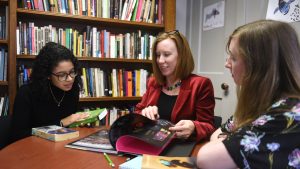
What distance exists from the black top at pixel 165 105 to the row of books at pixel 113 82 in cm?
108

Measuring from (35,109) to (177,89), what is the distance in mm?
920

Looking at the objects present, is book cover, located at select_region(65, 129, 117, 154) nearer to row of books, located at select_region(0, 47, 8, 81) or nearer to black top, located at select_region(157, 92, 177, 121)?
black top, located at select_region(157, 92, 177, 121)

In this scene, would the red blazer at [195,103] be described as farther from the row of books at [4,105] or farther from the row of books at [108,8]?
the row of books at [4,105]

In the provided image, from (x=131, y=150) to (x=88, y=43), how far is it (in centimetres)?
165

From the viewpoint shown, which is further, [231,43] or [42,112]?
[42,112]

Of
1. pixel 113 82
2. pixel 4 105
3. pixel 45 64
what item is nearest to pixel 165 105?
pixel 45 64

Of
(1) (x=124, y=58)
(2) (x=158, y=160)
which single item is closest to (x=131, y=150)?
(2) (x=158, y=160)

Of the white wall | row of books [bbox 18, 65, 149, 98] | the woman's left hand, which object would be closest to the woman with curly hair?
row of books [bbox 18, 65, 149, 98]

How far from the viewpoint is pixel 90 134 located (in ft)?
4.30

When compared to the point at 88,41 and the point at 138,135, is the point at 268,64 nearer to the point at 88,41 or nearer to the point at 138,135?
the point at 138,135

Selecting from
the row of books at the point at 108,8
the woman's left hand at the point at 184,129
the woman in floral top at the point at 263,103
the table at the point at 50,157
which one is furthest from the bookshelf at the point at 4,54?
the woman in floral top at the point at 263,103

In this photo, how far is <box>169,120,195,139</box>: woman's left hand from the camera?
1153mm

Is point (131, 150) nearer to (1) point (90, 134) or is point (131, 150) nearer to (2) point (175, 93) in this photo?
(1) point (90, 134)

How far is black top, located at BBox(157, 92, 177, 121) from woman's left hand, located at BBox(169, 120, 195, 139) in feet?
0.94
